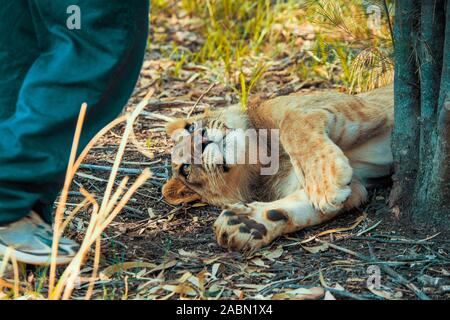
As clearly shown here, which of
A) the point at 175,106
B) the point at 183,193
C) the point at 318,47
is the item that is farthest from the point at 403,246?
the point at 175,106

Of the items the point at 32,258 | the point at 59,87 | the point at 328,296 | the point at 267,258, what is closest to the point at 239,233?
the point at 267,258

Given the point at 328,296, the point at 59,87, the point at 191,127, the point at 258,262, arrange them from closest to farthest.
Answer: the point at 328,296 → the point at 59,87 → the point at 258,262 → the point at 191,127

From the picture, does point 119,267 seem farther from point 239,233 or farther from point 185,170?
point 185,170

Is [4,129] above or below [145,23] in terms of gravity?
below

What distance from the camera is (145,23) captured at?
3.49 m

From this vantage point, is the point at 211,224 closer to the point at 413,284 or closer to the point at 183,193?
the point at 183,193

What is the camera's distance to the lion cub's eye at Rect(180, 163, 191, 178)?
4.40 m

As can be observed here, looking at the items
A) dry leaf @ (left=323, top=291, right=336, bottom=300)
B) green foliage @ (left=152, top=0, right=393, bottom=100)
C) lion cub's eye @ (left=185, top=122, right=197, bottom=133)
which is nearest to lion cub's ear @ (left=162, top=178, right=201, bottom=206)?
lion cub's eye @ (left=185, top=122, right=197, bottom=133)

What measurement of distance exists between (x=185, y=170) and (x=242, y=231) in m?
0.75

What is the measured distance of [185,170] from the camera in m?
4.42

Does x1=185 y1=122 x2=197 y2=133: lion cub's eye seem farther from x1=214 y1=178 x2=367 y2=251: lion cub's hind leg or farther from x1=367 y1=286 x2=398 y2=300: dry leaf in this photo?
x1=367 y1=286 x2=398 y2=300: dry leaf

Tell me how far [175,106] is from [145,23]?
243cm

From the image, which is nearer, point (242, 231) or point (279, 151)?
point (242, 231)

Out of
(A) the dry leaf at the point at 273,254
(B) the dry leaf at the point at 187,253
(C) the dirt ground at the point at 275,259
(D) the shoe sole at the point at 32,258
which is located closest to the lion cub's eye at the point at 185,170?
(C) the dirt ground at the point at 275,259
